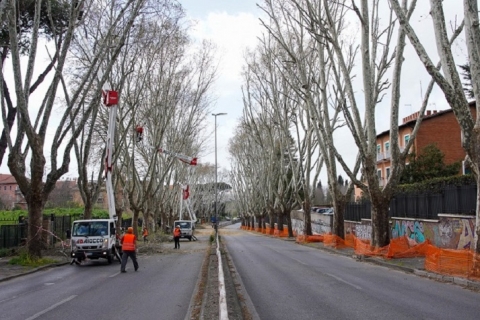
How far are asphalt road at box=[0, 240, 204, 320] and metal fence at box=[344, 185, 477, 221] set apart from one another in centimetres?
1070

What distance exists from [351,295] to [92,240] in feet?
43.9

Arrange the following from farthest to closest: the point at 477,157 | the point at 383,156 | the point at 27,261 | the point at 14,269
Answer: the point at 383,156, the point at 27,261, the point at 14,269, the point at 477,157

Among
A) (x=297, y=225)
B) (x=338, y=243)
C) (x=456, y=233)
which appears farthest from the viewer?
(x=297, y=225)

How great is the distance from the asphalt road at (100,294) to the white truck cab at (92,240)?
2.00 meters

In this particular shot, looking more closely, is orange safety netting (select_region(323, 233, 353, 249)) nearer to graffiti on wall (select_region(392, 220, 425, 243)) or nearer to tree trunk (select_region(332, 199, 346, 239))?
tree trunk (select_region(332, 199, 346, 239))

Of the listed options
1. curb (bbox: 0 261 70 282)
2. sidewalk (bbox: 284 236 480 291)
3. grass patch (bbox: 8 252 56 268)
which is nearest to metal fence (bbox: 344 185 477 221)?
sidewalk (bbox: 284 236 480 291)

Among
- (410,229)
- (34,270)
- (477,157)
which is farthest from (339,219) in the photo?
(34,270)

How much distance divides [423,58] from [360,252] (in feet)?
38.0

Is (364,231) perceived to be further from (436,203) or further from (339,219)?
(436,203)

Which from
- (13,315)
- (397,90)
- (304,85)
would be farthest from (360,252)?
(13,315)

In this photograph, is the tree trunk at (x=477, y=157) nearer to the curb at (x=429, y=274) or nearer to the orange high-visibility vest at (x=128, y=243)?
the curb at (x=429, y=274)

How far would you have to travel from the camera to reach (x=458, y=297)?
1167 centimetres

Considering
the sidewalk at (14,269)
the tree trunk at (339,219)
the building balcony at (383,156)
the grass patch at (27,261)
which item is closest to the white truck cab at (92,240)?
the sidewalk at (14,269)

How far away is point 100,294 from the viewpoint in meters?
12.9
